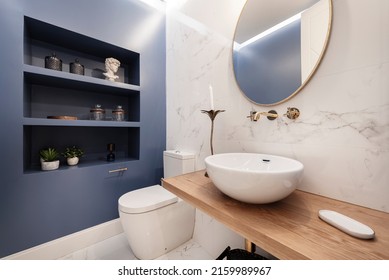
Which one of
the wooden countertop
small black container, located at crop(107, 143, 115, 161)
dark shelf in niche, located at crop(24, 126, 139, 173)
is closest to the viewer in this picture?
the wooden countertop

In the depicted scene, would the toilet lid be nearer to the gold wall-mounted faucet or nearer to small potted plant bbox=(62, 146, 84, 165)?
small potted plant bbox=(62, 146, 84, 165)

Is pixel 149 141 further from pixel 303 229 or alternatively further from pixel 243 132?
pixel 303 229

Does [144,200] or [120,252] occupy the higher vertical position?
[144,200]

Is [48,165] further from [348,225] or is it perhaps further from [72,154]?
[348,225]

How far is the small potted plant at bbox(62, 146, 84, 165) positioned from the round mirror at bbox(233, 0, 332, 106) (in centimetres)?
151

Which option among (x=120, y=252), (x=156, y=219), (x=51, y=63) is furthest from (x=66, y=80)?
(x=120, y=252)

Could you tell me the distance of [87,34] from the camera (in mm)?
1362

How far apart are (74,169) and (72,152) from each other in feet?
0.69

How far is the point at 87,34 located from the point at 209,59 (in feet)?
3.40

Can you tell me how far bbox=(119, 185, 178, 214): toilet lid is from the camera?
1.14m

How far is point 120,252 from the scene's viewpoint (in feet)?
4.39

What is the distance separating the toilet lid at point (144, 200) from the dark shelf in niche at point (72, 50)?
1099mm

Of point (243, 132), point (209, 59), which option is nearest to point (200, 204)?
point (243, 132)

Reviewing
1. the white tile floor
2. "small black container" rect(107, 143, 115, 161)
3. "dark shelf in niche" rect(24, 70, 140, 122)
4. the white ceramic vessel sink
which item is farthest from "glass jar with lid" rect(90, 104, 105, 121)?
the white ceramic vessel sink
